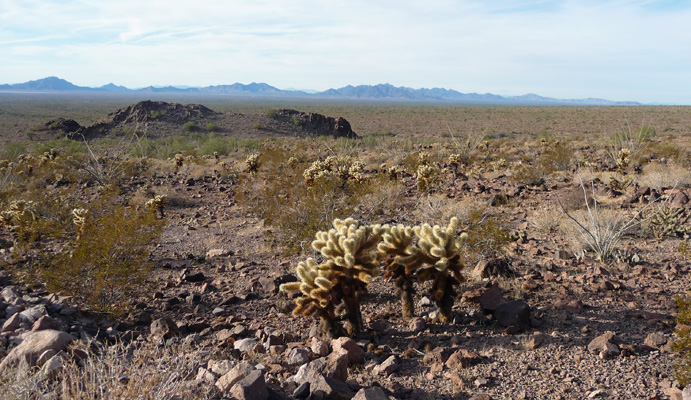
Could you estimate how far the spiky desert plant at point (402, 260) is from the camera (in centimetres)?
473

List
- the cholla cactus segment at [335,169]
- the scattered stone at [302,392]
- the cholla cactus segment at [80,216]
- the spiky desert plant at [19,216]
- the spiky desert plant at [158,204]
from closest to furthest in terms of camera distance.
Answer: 1. the scattered stone at [302,392]
2. the cholla cactus segment at [80,216]
3. the spiky desert plant at [19,216]
4. the spiky desert plant at [158,204]
5. the cholla cactus segment at [335,169]

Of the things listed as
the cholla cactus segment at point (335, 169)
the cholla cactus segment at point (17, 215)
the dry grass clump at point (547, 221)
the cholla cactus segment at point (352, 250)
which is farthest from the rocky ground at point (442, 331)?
the cholla cactus segment at point (335, 169)

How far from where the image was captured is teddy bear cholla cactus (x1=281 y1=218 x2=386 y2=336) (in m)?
4.41

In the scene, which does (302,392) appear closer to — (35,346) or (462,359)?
(462,359)

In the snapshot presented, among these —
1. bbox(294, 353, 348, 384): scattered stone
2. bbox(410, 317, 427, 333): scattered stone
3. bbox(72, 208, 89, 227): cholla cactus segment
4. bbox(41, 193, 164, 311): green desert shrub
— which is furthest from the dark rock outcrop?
bbox(294, 353, 348, 384): scattered stone

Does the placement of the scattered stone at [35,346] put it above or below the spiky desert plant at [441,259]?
below

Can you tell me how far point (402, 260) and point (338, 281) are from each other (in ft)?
2.33

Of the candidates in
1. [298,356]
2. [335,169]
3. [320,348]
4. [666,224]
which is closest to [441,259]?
[320,348]

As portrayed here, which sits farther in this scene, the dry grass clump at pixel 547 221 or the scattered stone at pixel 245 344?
the dry grass clump at pixel 547 221

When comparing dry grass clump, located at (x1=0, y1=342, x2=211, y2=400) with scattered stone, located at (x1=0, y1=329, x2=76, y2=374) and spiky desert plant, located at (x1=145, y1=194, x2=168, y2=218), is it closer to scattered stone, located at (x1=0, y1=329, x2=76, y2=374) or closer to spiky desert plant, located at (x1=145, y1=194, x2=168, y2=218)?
scattered stone, located at (x1=0, y1=329, x2=76, y2=374)

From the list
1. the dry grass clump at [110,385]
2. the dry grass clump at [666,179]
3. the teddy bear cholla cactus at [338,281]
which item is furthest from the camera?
the dry grass clump at [666,179]

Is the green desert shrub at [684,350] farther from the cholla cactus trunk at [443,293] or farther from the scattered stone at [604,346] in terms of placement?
the cholla cactus trunk at [443,293]

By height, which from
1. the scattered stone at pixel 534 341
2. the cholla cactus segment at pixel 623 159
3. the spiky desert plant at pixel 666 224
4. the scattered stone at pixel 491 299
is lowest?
the scattered stone at pixel 534 341

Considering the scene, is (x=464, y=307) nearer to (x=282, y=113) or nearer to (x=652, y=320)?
(x=652, y=320)
